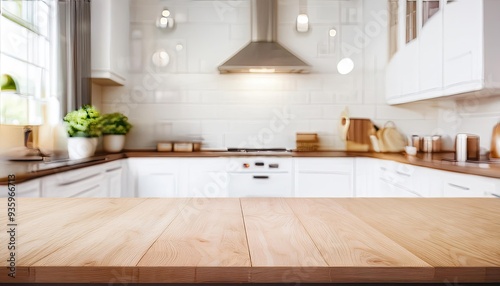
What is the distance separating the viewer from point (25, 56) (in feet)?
9.69

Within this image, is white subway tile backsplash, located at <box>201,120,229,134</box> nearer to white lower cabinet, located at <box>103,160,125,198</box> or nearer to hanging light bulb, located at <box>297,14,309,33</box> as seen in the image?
white lower cabinet, located at <box>103,160,125,198</box>

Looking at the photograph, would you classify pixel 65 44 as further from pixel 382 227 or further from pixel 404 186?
pixel 382 227

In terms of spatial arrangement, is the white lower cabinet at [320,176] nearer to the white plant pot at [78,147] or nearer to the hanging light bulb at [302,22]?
the hanging light bulb at [302,22]

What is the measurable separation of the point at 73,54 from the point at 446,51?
2779 millimetres

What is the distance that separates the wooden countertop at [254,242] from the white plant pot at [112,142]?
279cm

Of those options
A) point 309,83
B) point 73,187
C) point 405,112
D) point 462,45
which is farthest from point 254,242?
point 405,112

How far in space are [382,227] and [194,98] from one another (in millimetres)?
3501

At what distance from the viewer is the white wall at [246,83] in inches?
165

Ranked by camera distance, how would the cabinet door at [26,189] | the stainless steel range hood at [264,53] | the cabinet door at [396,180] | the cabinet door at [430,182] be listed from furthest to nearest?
the stainless steel range hood at [264,53] < the cabinet door at [396,180] < the cabinet door at [430,182] < the cabinet door at [26,189]

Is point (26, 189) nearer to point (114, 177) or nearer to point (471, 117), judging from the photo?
point (114, 177)

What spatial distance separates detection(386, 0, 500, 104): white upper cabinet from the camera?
241 cm

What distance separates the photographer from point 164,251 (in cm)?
69

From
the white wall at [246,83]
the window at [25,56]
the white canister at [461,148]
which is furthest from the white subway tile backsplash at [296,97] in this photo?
the window at [25,56]

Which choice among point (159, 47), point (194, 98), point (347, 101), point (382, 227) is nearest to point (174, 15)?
point (159, 47)
